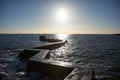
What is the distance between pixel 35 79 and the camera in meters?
7.07

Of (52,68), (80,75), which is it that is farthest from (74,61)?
(80,75)

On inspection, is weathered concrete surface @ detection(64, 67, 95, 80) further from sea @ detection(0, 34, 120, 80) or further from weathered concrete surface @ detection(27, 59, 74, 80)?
sea @ detection(0, 34, 120, 80)

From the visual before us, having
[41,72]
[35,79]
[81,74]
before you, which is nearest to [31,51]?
[41,72]

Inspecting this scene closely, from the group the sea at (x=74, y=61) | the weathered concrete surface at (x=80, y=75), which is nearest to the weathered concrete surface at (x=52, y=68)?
the sea at (x=74, y=61)

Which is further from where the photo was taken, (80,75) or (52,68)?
(52,68)

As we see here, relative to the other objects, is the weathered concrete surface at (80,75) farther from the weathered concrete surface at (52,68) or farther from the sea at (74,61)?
the sea at (74,61)

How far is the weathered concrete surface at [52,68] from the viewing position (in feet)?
22.3

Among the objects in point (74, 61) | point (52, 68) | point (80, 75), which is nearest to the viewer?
point (80, 75)

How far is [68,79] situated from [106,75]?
5.01m

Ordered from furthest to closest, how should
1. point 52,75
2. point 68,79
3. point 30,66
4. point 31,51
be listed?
1. point 31,51
2. point 30,66
3. point 52,75
4. point 68,79

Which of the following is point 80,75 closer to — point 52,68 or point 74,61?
point 52,68

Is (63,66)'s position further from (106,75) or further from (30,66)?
(106,75)

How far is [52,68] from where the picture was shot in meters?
7.38

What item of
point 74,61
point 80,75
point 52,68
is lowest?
point 74,61
